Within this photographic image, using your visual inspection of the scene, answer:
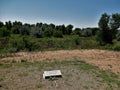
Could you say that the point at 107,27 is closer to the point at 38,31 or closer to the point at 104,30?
the point at 104,30

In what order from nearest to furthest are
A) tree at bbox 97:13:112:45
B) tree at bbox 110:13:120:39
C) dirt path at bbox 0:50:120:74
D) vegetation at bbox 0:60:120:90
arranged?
vegetation at bbox 0:60:120:90 → dirt path at bbox 0:50:120:74 → tree at bbox 97:13:112:45 → tree at bbox 110:13:120:39

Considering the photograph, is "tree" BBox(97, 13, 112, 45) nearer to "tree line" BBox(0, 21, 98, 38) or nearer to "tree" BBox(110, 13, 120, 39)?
"tree" BBox(110, 13, 120, 39)

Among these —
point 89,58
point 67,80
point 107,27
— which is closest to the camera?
point 67,80

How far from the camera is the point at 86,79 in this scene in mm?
6922

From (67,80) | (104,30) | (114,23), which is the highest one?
(114,23)

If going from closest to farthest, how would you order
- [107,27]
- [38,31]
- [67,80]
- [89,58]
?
1. [67,80]
2. [89,58]
3. [107,27]
4. [38,31]

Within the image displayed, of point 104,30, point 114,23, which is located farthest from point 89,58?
point 114,23

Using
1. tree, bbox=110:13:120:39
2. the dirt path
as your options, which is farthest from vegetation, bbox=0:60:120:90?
tree, bbox=110:13:120:39

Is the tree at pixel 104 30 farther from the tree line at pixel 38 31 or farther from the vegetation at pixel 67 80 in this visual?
the vegetation at pixel 67 80

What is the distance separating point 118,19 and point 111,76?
1888 centimetres

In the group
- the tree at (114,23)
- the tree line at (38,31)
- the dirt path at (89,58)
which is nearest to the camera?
the dirt path at (89,58)

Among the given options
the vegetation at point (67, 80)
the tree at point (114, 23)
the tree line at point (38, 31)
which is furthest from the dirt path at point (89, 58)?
the tree line at point (38, 31)

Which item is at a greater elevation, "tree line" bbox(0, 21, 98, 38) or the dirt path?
"tree line" bbox(0, 21, 98, 38)

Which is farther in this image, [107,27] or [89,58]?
[107,27]
